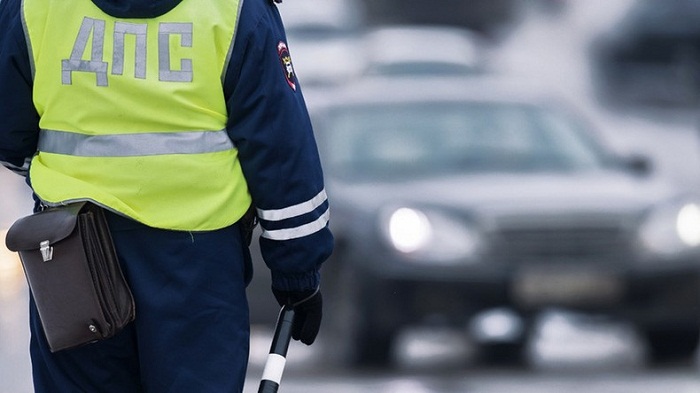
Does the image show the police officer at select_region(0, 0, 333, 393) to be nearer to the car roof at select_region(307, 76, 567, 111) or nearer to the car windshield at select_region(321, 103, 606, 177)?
the car windshield at select_region(321, 103, 606, 177)

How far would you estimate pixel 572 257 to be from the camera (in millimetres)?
9016

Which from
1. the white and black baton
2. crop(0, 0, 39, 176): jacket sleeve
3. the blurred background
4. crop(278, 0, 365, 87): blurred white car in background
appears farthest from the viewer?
crop(278, 0, 365, 87): blurred white car in background

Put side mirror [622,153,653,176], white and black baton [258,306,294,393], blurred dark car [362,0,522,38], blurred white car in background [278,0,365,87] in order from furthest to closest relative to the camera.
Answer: blurred dark car [362,0,522,38] < blurred white car in background [278,0,365,87] < side mirror [622,153,653,176] < white and black baton [258,306,294,393]

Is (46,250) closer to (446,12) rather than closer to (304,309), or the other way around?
(304,309)

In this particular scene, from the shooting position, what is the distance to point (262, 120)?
4.16 metres

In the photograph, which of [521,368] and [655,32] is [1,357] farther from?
[655,32]

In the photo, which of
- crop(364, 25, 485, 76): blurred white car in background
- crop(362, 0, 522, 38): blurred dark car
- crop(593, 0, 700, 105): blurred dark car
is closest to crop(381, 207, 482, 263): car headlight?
crop(364, 25, 485, 76): blurred white car in background

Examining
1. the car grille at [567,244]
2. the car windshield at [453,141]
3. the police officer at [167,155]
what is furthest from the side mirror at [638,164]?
the police officer at [167,155]

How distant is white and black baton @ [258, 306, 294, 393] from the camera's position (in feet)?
14.3

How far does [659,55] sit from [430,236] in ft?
61.1

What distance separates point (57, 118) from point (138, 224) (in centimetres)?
31

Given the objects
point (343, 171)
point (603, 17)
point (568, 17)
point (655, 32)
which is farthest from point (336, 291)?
point (568, 17)

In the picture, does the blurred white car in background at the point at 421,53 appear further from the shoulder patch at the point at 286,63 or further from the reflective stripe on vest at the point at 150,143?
the reflective stripe on vest at the point at 150,143

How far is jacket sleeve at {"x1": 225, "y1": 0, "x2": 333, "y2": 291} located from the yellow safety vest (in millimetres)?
41
